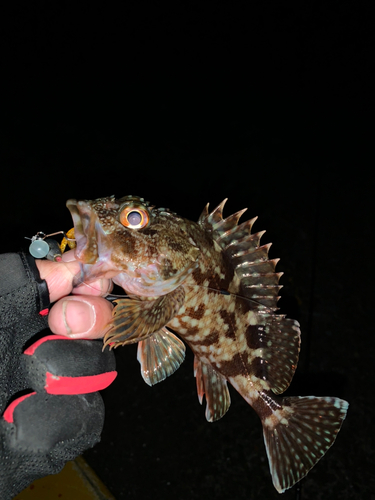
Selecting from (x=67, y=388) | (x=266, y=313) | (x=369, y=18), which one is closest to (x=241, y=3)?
(x=369, y=18)

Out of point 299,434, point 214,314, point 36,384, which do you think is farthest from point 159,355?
point 299,434

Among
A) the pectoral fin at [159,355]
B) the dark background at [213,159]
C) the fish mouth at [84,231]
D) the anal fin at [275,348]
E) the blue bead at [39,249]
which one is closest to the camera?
the fish mouth at [84,231]

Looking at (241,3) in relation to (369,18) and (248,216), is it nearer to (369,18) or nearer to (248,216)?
(369,18)

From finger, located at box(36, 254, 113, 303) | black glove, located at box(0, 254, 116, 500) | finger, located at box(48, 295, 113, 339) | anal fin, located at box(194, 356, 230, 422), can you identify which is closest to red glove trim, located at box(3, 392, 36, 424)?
black glove, located at box(0, 254, 116, 500)

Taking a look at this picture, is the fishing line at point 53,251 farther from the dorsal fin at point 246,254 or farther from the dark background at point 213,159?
the dark background at point 213,159

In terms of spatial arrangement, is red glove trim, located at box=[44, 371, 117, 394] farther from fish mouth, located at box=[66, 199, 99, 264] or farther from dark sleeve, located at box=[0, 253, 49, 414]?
fish mouth, located at box=[66, 199, 99, 264]

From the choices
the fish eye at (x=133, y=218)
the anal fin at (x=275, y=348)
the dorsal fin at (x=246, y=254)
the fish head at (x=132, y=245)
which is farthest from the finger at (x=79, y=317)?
the anal fin at (x=275, y=348)
